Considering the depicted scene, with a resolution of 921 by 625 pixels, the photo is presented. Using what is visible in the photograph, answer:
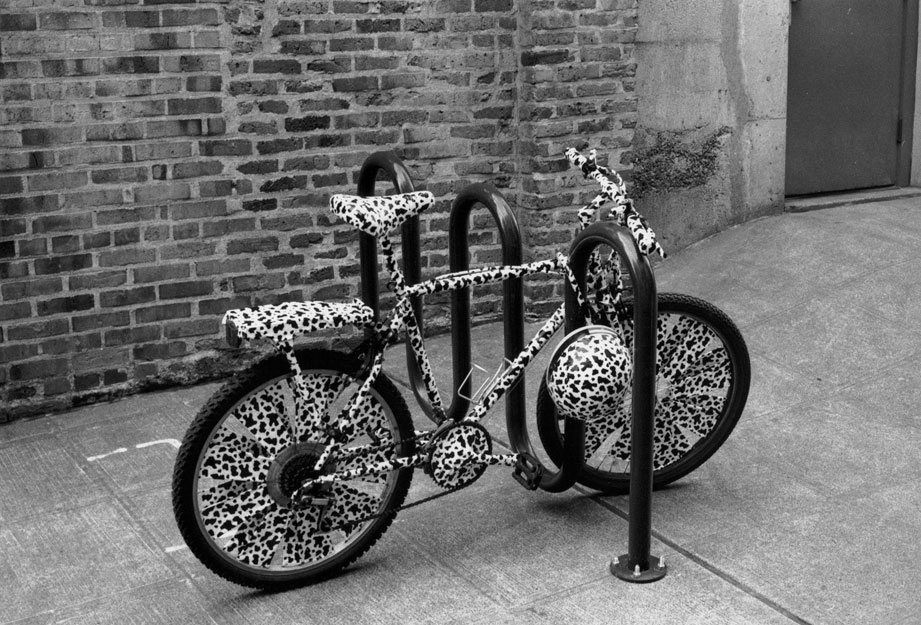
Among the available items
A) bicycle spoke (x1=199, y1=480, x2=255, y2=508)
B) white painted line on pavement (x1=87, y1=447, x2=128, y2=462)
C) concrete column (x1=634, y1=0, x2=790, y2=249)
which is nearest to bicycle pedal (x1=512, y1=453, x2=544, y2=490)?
bicycle spoke (x1=199, y1=480, x2=255, y2=508)

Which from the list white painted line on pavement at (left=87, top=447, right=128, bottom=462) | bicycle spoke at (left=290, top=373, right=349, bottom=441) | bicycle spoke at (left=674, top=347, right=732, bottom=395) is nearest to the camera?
bicycle spoke at (left=290, top=373, right=349, bottom=441)

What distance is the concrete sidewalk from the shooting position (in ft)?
11.0

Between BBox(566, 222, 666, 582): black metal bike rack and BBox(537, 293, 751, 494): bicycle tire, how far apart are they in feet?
1.34

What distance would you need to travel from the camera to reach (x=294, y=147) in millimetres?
5316

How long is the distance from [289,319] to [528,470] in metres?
1.00

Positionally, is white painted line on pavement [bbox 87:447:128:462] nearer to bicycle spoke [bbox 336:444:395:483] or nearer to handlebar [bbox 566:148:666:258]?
bicycle spoke [bbox 336:444:395:483]

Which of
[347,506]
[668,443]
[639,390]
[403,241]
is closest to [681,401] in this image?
[668,443]

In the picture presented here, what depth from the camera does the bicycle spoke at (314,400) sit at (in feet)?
11.0

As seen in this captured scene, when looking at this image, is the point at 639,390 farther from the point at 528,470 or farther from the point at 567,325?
the point at 528,470

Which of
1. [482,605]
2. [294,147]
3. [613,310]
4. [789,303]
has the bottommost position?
[482,605]

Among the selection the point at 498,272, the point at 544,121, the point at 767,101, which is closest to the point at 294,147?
the point at 544,121

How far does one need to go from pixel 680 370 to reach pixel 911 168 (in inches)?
161

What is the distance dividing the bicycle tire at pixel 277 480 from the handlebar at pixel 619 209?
2.79ft

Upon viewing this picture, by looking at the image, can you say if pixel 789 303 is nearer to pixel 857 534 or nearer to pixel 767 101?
pixel 767 101
